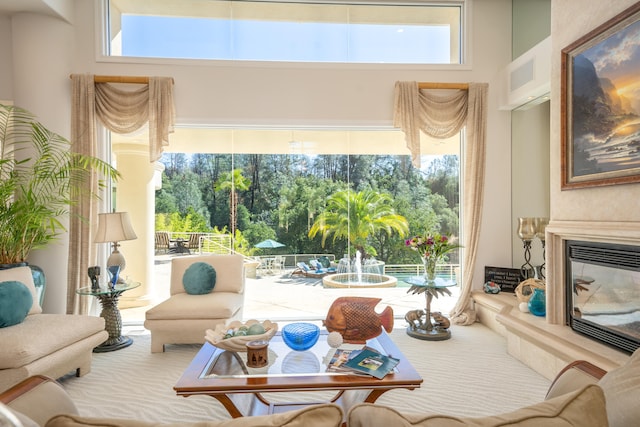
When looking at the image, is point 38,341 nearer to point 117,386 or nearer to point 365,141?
point 117,386

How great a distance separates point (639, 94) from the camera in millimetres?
2398

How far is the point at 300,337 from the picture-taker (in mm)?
2381

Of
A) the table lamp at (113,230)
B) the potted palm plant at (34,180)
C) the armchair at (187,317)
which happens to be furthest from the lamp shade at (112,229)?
the armchair at (187,317)

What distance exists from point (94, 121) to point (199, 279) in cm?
216

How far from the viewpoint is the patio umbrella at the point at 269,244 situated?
4.79 metres

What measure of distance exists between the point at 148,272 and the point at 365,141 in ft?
10.3

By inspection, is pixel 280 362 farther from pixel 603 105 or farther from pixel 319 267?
pixel 603 105

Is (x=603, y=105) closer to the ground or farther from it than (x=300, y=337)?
farther from it

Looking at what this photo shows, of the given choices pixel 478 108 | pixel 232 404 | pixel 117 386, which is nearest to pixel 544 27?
pixel 478 108

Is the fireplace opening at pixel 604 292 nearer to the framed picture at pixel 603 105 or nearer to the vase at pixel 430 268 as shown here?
the framed picture at pixel 603 105

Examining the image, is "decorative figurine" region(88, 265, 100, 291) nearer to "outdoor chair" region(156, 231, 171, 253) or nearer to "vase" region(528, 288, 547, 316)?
"outdoor chair" region(156, 231, 171, 253)

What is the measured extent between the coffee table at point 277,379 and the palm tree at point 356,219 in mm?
2411

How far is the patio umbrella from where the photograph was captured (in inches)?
189

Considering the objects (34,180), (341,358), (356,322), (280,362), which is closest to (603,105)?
(356,322)
